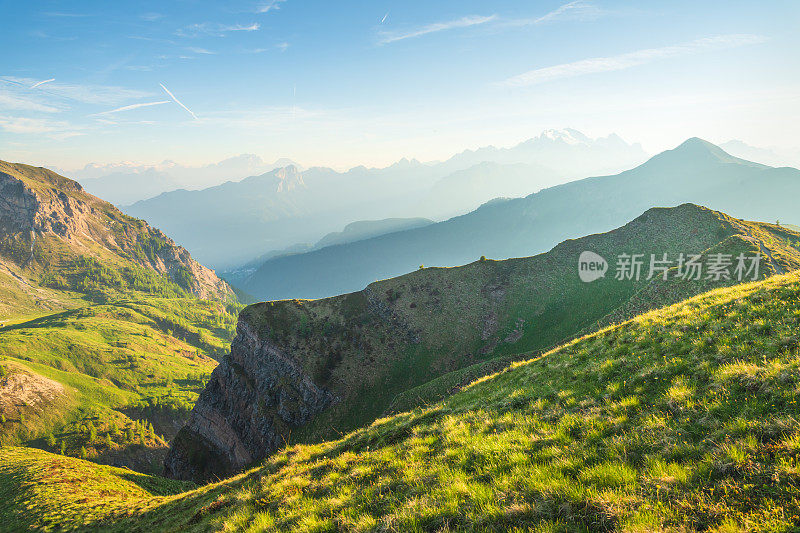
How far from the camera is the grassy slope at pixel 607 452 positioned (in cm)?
609

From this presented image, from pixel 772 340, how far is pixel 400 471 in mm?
15278

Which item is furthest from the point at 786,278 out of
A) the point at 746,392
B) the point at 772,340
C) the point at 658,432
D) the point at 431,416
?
the point at 431,416

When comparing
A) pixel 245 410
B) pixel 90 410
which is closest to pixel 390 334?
pixel 245 410

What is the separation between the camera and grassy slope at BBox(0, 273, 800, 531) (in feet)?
20.0

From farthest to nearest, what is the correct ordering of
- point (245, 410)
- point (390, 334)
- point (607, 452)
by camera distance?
1. point (390, 334)
2. point (245, 410)
3. point (607, 452)

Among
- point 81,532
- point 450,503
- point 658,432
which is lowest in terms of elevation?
point 81,532

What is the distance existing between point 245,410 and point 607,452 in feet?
327

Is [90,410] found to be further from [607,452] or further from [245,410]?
[607,452]

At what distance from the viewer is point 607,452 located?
28.0 feet

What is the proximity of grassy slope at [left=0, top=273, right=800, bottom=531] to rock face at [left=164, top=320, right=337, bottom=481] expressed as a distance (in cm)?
6931

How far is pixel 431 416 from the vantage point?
764 inches

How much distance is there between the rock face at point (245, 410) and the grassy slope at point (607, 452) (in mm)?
69314

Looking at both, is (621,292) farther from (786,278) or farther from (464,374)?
(786,278)

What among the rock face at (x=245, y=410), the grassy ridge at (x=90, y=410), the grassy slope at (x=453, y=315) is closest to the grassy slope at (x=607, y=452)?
the grassy slope at (x=453, y=315)
